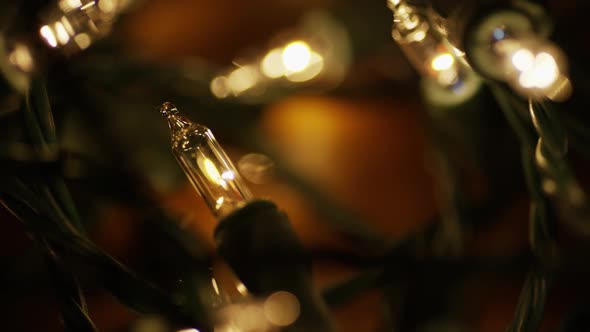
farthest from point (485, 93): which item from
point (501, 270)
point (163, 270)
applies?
point (163, 270)

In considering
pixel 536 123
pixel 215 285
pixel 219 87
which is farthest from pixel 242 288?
pixel 219 87

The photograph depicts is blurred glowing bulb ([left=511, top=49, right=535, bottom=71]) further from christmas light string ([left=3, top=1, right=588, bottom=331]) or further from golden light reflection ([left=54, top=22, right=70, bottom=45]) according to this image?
golden light reflection ([left=54, top=22, right=70, bottom=45])

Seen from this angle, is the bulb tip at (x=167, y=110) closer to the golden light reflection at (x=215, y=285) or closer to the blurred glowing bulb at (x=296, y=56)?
the golden light reflection at (x=215, y=285)

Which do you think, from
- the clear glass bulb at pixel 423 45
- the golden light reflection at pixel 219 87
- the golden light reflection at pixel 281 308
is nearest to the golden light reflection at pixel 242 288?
the golden light reflection at pixel 281 308

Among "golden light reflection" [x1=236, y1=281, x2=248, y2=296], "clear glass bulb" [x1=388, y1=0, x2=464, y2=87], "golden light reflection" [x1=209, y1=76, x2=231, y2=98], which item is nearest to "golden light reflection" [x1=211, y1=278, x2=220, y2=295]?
"golden light reflection" [x1=236, y1=281, x2=248, y2=296]

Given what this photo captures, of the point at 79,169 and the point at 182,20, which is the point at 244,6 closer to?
the point at 182,20
